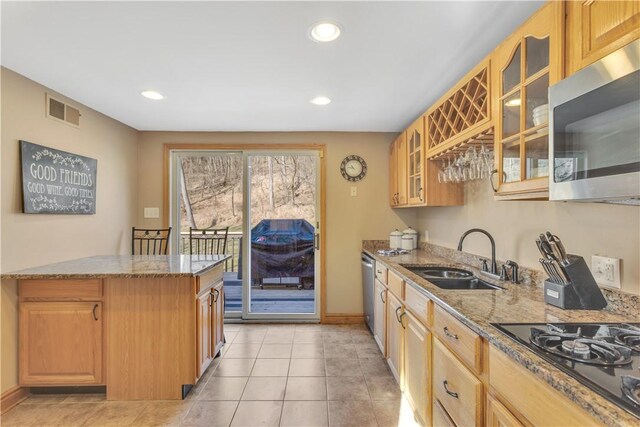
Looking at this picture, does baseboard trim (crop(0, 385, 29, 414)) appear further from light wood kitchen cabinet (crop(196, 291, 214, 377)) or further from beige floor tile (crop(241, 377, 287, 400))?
beige floor tile (crop(241, 377, 287, 400))

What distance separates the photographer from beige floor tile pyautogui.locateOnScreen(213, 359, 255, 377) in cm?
260

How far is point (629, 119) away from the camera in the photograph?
88 centimetres

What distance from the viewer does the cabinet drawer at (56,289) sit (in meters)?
2.16

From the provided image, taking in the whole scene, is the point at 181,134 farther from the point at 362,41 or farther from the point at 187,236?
the point at 362,41

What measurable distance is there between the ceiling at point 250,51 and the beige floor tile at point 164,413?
92.4 inches

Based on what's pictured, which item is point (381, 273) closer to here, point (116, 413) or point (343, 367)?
point (343, 367)

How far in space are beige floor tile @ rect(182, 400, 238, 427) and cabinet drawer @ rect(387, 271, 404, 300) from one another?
4.53ft

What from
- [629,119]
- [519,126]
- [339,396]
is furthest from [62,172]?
[629,119]

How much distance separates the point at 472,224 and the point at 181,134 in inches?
135

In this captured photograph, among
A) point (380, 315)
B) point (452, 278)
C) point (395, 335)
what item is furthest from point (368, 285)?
point (452, 278)

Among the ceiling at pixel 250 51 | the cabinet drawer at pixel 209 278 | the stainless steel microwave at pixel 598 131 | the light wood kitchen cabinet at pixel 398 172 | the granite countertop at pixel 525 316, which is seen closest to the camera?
the granite countertop at pixel 525 316

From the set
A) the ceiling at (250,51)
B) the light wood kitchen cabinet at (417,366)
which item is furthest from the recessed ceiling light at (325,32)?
the light wood kitchen cabinet at (417,366)

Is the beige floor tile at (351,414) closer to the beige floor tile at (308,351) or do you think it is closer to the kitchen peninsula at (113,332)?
the beige floor tile at (308,351)

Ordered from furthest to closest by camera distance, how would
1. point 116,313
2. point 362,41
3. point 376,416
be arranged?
point 116,313 < point 376,416 < point 362,41
